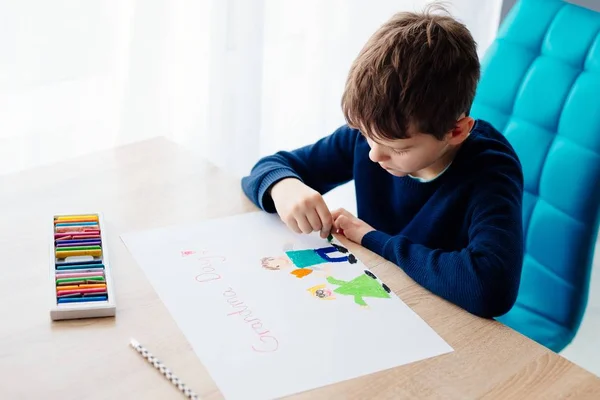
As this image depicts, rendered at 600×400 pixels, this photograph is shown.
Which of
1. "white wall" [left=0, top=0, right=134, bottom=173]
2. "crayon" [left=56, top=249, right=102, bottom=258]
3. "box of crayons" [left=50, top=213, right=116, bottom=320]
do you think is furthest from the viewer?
"white wall" [left=0, top=0, right=134, bottom=173]

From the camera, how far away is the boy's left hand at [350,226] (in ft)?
3.76

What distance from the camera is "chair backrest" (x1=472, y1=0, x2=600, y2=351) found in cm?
130

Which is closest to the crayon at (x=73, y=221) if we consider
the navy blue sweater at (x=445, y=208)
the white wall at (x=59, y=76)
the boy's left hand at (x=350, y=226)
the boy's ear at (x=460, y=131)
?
the navy blue sweater at (x=445, y=208)

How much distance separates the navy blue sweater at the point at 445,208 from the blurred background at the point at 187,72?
609 millimetres

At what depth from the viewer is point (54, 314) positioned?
91 cm

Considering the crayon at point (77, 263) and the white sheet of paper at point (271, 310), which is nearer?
the white sheet of paper at point (271, 310)

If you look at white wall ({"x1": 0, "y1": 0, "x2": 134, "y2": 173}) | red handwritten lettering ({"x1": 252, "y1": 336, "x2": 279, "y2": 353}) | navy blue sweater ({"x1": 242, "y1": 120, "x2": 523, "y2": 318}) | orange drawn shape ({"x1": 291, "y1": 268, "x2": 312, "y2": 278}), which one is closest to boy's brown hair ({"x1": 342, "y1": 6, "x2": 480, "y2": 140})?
navy blue sweater ({"x1": 242, "y1": 120, "x2": 523, "y2": 318})

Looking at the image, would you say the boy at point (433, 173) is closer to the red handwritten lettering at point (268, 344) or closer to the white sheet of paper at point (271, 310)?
the white sheet of paper at point (271, 310)

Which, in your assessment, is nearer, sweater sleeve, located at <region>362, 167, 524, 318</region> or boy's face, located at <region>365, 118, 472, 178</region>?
sweater sleeve, located at <region>362, 167, 524, 318</region>

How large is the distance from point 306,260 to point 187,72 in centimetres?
96

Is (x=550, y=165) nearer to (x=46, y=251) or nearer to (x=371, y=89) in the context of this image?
(x=371, y=89)

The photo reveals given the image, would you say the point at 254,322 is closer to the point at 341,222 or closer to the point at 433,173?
the point at 341,222

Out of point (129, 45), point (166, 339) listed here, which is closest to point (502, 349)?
point (166, 339)

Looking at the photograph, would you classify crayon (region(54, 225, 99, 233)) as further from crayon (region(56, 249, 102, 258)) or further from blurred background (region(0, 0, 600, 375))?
blurred background (region(0, 0, 600, 375))
